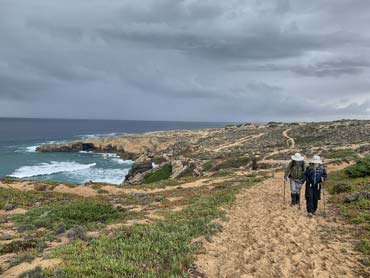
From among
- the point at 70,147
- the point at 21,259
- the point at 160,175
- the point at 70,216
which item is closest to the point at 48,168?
the point at 70,147

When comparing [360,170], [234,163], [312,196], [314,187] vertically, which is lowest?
[234,163]

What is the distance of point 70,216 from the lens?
1534cm

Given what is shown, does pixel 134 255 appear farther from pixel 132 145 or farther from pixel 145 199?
pixel 132 145

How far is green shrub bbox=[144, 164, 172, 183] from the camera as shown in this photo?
46312 millimetres

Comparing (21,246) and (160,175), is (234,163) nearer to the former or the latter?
(160,175)

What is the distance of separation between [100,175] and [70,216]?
50779 millimetres

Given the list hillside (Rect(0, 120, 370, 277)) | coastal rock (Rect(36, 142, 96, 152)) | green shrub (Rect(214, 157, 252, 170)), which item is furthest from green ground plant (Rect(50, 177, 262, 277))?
coastal rock (Rect(36, 142, 96, 152))

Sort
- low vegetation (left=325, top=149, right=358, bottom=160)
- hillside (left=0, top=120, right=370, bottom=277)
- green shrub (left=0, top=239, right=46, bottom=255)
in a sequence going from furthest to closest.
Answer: low vegetation (left=325, top=149, right=358, bottom=160) < green shrub (left=0, top=239, right=46, bottom=255) < hillside (left=0, top=120, right=370, bottom=277)

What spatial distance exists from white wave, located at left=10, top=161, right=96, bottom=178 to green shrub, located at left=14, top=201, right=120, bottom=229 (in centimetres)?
5230

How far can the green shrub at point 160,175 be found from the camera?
152 feet

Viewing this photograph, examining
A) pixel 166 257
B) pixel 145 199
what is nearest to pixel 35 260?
pixel 166 257

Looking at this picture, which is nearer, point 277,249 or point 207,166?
point 277,249

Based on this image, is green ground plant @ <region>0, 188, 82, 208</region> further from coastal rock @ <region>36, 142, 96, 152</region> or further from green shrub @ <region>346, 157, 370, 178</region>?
Result: coastal rock @ <region>36, 142, 96, 152</region>

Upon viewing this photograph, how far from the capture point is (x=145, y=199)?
2144 cm
